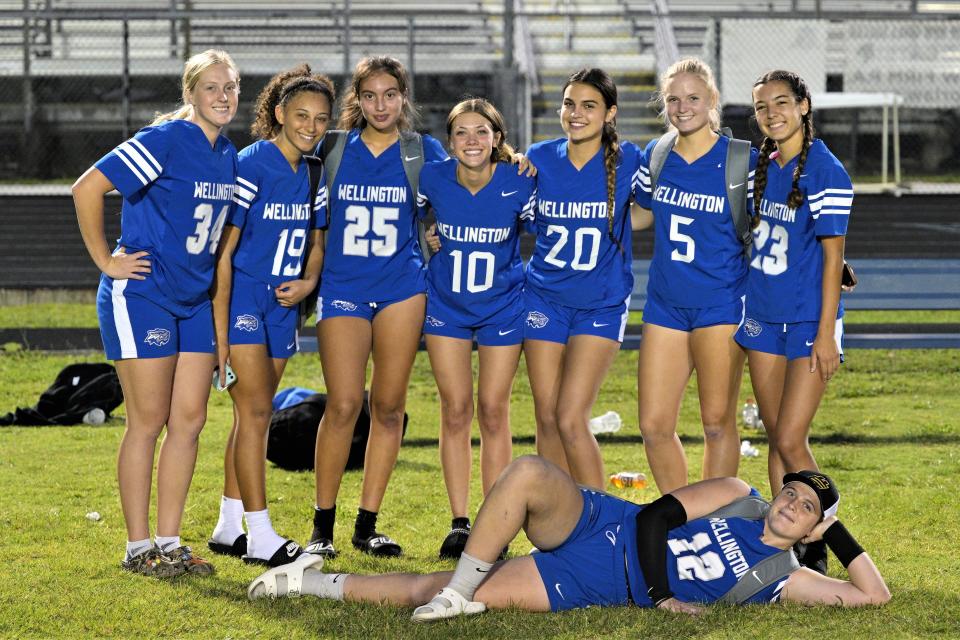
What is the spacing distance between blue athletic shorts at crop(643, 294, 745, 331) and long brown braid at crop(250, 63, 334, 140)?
1593mm

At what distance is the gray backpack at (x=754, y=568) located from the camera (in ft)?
14.2

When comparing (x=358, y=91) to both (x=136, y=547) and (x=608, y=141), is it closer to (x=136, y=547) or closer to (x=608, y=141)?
(x=608, y=141)

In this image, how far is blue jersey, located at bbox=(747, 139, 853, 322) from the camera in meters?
4.71

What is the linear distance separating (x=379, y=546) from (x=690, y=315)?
1.60 metres

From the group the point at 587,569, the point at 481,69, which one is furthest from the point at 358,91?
the point at 481,69

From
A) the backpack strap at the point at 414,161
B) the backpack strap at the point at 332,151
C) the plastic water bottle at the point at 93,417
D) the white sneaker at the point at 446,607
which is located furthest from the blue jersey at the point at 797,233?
the plastic water bottle at the point at 93,417

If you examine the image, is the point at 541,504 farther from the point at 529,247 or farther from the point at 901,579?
the point at 529,247

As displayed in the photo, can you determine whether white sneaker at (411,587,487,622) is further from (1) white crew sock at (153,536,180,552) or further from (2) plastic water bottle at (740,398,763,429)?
(2) plastic water bottle at (740,398,763,429)

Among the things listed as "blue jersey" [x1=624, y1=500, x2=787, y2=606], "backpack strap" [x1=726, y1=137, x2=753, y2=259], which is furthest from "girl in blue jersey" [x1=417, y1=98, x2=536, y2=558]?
"blue jersey" [x1=624, y1=500, x2=787, y2=606]

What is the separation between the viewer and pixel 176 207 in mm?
4730

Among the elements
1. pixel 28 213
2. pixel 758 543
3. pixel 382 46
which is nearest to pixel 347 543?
pixel 758 543

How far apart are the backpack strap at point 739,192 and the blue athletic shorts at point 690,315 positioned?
0.85 feet

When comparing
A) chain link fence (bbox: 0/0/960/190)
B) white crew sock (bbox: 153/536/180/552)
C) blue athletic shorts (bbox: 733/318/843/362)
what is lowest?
white crew sock (bbox: 153/536/180/552)

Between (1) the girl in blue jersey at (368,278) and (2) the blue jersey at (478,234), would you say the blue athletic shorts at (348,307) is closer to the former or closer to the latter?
(1) the girl in blue jersey at (368,278)
